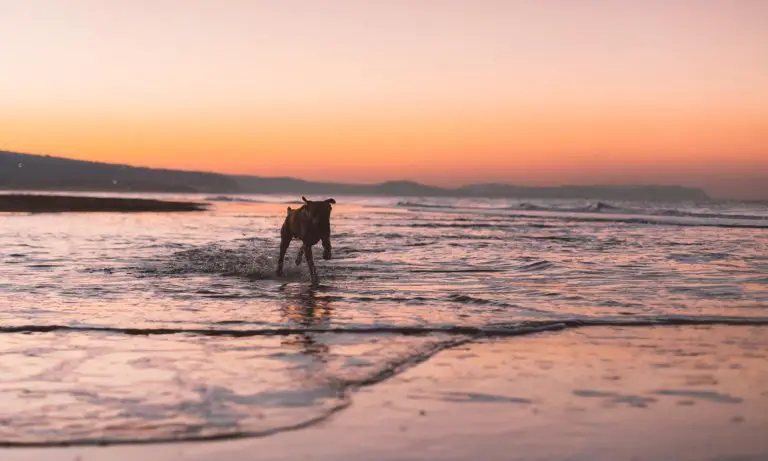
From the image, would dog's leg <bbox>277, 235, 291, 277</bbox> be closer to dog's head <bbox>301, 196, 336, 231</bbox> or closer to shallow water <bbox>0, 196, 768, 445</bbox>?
shallow water <bbox>0, 196, 768, 445</bbox>

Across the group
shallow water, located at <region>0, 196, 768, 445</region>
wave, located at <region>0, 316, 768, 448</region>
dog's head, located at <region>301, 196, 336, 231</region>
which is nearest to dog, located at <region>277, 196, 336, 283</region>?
dog's head, located at <region>301, 196, 336, 231</region>

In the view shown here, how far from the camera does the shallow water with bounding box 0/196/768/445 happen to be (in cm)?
518

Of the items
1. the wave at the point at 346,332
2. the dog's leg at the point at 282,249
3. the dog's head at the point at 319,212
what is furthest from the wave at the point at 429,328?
the dog's leg at the point at 282,249

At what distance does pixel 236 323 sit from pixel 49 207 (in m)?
48.7

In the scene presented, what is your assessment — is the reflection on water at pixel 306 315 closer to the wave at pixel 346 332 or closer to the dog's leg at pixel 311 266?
the dog's leg at pixel 311 266

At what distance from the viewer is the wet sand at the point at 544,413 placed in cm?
429

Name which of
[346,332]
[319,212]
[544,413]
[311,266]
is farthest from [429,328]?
[311,266]

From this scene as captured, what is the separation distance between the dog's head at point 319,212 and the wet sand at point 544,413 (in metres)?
5.88

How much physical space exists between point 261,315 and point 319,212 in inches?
146

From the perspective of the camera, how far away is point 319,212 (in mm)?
12727

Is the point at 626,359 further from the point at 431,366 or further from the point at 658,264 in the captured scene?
the point at 658,264

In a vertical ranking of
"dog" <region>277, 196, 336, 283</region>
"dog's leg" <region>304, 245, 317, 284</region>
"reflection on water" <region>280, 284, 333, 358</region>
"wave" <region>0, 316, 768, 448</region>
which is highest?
"dog" <region>277, 196, 336, 283</region>

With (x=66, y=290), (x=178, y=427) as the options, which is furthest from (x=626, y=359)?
(x=66, y=290)

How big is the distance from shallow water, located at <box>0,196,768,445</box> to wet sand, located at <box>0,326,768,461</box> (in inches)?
11.0
